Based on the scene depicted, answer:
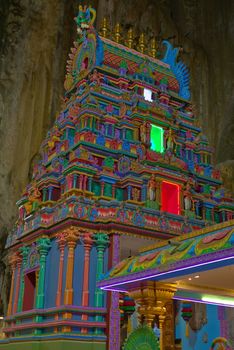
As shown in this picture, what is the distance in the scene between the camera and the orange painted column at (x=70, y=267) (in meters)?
16.4

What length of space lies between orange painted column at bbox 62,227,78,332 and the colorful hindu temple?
1.6 inches

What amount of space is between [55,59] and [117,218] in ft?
77.8

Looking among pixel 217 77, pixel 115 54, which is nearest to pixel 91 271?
pixel 115 54

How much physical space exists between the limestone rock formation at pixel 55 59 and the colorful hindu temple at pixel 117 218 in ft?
33.6

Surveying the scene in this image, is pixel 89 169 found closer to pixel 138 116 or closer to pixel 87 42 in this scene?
pixel 138 116

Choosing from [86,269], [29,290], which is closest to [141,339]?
[86,269]

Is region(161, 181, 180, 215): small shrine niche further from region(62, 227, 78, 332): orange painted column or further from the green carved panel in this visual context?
the green carved panel

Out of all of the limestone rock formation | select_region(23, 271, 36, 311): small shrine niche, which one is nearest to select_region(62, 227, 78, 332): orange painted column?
select_region(23, 271, 36, 311): small shrine niche

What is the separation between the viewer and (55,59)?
3797cm

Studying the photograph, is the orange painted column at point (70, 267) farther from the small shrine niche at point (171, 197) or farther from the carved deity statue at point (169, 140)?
the carved deity statue at point (169, 140)

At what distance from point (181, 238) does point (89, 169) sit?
23.9 feet

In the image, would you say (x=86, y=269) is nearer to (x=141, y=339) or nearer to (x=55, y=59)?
(x=141, y=339)

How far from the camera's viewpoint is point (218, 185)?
23172 millimetres

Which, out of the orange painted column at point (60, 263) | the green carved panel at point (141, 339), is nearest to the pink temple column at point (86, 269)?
the orange painted column at point (60, 263)
